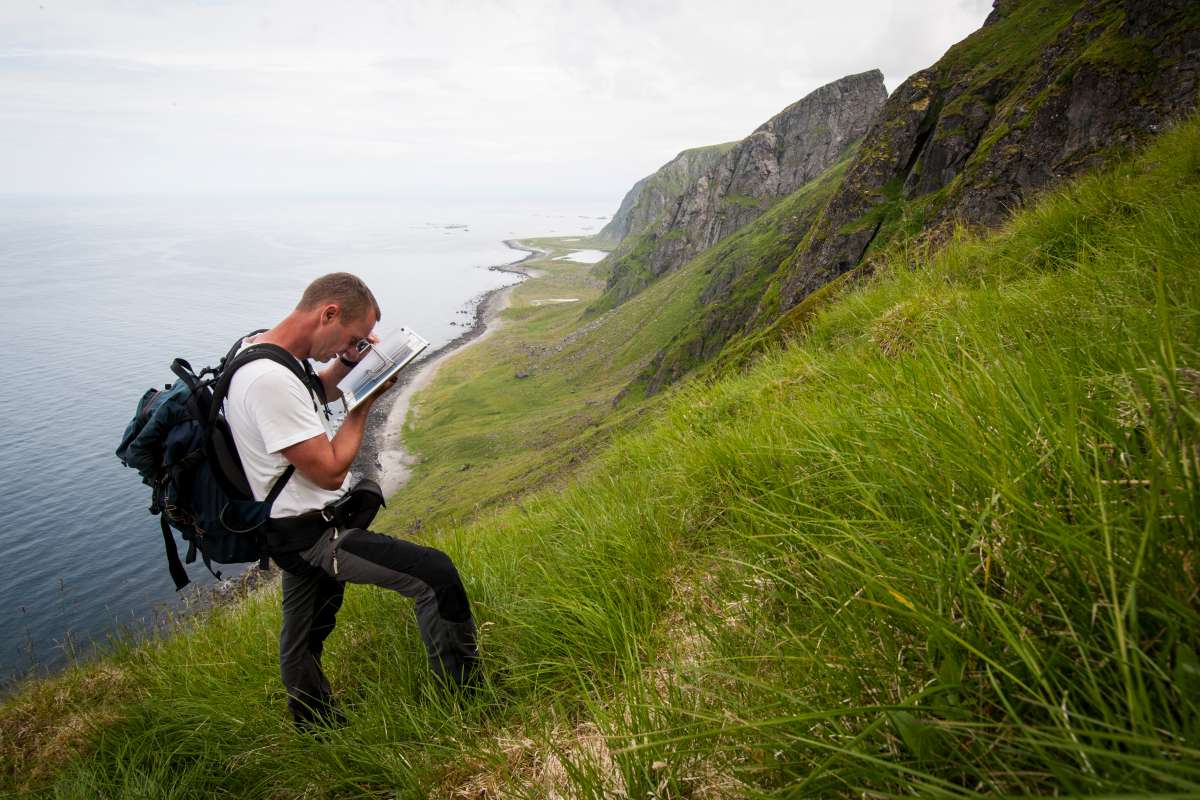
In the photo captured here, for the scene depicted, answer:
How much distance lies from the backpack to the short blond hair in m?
0.52

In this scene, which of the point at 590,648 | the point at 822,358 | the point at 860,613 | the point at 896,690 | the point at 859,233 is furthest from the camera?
the point at 859,233

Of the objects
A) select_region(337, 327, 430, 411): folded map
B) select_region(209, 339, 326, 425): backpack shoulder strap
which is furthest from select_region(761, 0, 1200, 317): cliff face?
select_region(209, 339, 326, 425): backpack shoulder strap

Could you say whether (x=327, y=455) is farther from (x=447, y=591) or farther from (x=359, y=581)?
(x=447, y=591)

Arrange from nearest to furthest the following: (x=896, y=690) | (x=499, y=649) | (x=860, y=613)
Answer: (x=896, y=690) < (x=860, y=613) < (x=499, y=649)

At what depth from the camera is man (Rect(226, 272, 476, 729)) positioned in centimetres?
374

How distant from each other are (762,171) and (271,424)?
528ft

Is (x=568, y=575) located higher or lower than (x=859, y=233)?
lower

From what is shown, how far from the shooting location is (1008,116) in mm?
32125

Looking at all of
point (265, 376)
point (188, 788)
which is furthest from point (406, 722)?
point (265, 376)

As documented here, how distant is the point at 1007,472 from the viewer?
5.59 ft

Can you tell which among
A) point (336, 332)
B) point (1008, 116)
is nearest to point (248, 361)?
point (336, 332)

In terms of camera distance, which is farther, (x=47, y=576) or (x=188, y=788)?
(x=47, y=576)

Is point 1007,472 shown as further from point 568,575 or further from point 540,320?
point 540,320

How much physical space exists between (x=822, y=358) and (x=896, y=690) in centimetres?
489
